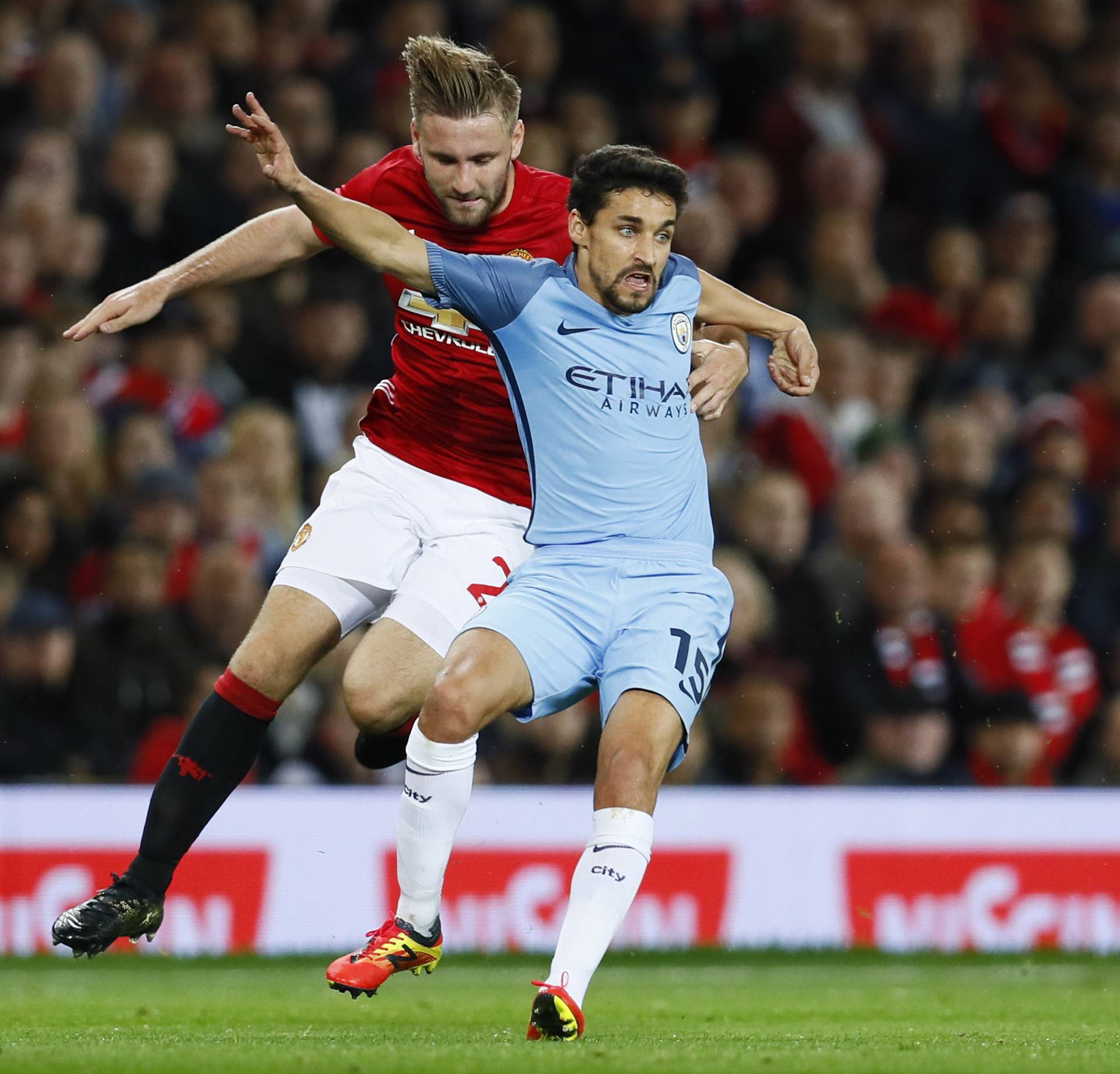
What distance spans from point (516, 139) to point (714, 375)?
3.23 ft

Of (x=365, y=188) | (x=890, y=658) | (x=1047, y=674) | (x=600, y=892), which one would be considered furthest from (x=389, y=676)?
(x=1047, y=674)

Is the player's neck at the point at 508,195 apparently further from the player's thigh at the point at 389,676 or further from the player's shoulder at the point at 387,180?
the player's thigh at the point at 389,676

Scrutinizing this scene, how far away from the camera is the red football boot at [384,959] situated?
5.48 m

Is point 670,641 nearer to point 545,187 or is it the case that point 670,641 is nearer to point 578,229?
point 578,229

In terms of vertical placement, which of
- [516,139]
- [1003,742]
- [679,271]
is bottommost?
[1003,742]

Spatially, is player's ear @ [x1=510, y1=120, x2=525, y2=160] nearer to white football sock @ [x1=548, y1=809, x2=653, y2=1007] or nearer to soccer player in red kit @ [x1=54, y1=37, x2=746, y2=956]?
soccer player in red kit @ [x1=54, y1=37, x2=746, y2=956]

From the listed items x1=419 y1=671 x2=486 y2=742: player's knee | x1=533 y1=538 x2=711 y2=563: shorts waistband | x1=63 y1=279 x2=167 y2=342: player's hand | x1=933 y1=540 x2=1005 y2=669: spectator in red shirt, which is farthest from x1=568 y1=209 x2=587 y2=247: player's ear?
x1=933 y1=540 x2=1005 y2=669: spectator in red shirt

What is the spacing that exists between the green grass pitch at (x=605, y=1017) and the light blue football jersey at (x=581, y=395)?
1456mm

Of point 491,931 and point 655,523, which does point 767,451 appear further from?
point 655,523

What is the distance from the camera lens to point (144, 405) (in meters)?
9.96

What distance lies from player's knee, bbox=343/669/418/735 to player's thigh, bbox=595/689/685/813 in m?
0.92

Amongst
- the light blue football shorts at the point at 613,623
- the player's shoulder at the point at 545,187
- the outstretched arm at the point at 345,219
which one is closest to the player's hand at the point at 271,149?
the outstretched arm at the point at 345,219

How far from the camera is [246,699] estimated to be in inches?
238

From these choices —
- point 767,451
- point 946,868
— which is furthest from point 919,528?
point 946,868
